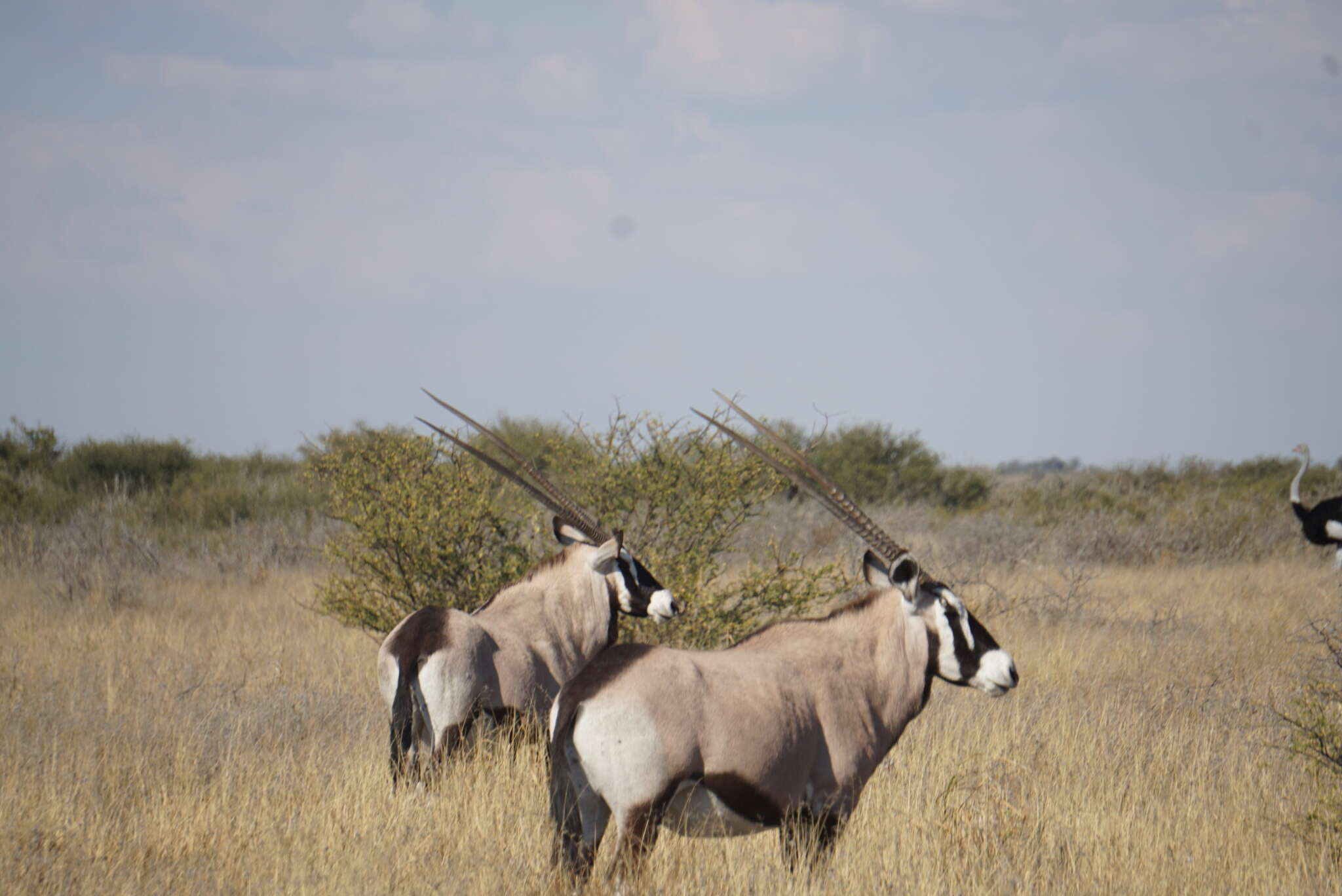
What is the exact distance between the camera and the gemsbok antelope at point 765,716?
11.7ft

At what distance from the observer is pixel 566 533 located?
6406 millimetres

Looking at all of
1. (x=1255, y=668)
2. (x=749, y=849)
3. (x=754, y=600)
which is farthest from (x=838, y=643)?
(x=1255, y=668)

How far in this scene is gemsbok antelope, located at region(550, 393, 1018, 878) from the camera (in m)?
3.57

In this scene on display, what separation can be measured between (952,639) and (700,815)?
1.35 metres

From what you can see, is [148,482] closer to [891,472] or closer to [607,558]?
[891,472]

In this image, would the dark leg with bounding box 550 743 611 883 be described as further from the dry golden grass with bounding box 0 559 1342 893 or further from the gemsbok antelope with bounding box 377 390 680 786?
the gemsbok antelope with bounding box 377 390 680 786

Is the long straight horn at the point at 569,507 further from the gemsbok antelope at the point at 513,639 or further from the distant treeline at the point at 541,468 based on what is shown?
the distant treeline at the point at 541,468

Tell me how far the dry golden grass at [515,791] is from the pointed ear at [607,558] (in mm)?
1043

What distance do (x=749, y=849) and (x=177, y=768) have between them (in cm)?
328

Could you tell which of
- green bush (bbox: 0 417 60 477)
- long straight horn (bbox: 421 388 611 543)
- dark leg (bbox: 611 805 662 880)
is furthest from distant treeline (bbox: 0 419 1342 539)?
dark leg (bbox: 611 805 662 880)

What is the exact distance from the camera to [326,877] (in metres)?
4.26

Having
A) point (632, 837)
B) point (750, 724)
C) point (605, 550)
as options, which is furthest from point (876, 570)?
point (605, 550)

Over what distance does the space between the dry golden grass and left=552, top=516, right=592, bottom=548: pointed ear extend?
4.48ft

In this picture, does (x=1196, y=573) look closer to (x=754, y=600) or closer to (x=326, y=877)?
(x=754, y=600)
